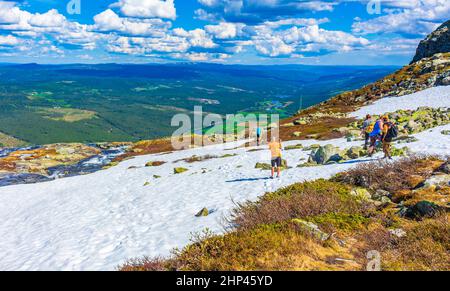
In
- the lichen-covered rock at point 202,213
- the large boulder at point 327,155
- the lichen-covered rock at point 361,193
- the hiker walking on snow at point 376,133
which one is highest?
the hiker walking on snow at point 376,133

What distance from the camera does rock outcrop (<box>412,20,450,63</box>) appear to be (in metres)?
105

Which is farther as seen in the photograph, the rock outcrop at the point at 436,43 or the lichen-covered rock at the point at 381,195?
the rock outcrop at the point at 436,43

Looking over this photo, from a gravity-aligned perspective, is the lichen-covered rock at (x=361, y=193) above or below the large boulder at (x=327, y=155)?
above

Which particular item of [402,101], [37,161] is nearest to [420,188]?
[402,101]

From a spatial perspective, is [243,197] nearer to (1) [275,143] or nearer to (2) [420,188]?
(1) [275,143]

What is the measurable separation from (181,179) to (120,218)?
921cm

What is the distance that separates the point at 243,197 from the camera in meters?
16.7

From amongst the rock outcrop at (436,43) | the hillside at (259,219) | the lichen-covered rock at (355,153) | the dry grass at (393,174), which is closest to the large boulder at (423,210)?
the hillside at (259,219)

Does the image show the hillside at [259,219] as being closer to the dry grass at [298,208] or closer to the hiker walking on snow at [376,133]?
the dry grass at [298,208]

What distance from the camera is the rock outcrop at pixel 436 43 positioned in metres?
105

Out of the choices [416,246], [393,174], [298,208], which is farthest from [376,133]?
[416,246]
